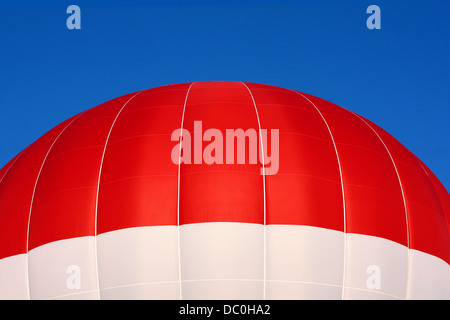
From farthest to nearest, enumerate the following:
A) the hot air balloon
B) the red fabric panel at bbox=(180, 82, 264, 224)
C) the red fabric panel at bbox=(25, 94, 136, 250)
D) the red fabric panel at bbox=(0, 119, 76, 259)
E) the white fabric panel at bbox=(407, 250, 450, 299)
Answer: the red fabric panel at bbox=(0, 119, 76, 259), the white fabric panel at bbox=(407, 250, 450, 299), the red fabric panel at bbox=(25, 94, 136, 250), the red fabric panel at bbox=(180, 82, 264, 224), the hot air balloon

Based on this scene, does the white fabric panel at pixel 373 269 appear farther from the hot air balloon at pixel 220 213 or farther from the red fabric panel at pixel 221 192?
the red fabric panel at pixel 221 192

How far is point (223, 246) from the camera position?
7184 millimetres

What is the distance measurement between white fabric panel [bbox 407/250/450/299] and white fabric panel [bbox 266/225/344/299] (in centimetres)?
97

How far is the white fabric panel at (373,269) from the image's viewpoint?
7.38 metres

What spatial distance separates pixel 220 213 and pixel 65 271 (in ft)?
5.95

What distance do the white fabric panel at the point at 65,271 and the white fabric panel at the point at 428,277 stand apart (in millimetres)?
3607

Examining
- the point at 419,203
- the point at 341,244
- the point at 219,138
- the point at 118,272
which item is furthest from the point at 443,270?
the point at 118,272

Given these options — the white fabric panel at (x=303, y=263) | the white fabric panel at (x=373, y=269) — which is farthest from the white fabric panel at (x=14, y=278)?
the white fabric panel at (x=373, y=269)

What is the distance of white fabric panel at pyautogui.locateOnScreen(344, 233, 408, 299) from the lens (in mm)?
7375

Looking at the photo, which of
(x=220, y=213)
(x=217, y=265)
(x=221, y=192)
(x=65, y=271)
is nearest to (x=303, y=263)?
(x=217, y=265)

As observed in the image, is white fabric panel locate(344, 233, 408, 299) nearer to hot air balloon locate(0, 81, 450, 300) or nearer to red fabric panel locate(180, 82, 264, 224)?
hot air balloon locate(0, 81, 450, 300)
